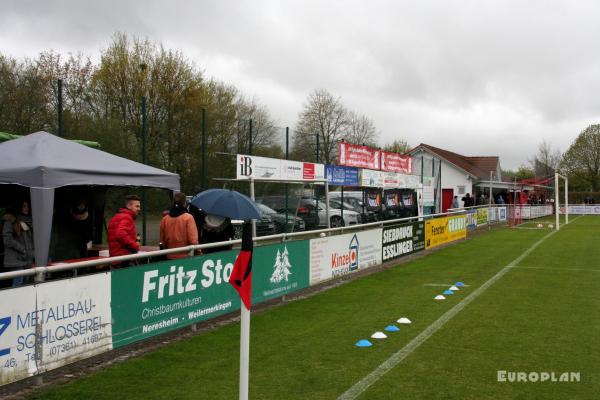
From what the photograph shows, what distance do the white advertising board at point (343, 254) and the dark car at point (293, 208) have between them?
3.47 meters

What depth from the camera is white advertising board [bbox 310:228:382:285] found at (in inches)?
467

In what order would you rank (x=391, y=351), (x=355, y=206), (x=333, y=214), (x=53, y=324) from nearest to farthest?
(x=53, y=324) → (x=391, y=351) → (x=333, y=214) → (x=355, y=206)

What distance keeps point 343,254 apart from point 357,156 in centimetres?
720

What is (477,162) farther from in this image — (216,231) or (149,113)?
(216,231)

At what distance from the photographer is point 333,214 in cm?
2545

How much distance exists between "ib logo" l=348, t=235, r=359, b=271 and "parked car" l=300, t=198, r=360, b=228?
5.66 meters

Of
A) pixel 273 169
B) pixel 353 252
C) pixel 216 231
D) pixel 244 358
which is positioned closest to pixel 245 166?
pixel 273 169

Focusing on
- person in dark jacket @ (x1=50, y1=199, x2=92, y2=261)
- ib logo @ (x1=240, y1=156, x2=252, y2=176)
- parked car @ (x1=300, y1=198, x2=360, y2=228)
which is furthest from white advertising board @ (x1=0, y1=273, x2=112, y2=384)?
parked car @ (x1=300, y1=198, x2=360, y2=228)

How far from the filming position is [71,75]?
3600 centimetres

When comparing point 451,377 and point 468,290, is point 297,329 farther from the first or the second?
point 468,290

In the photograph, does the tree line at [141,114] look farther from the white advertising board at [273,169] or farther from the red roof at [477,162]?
the red roof at [477,162]

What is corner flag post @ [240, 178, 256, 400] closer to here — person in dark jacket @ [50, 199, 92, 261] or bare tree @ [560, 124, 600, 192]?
person in dark jacket @ [50, 199, 92, 261]

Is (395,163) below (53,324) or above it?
above

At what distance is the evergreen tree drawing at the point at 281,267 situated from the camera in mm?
10219
